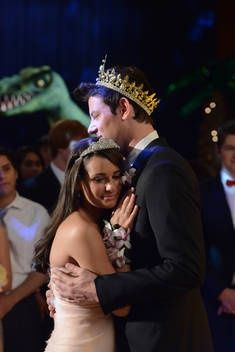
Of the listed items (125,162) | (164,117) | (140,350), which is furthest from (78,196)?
(164,117)

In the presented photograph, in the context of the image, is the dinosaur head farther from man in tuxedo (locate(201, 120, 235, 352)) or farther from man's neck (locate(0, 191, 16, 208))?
man in tuxedo (locate(201, 120, 235, 352))

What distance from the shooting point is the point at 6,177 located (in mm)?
4172

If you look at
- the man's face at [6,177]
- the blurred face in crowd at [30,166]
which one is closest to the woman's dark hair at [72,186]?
the man's face at [6,177]

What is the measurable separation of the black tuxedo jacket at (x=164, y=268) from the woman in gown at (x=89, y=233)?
6 centimetres

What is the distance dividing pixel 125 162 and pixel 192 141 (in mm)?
5324

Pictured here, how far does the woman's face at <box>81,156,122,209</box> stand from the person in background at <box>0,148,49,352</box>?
4.82 feet

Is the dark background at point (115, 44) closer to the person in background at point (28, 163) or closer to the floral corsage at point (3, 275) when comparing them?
the person in background at point (28, 163)

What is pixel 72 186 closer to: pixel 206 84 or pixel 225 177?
pixel 225 177

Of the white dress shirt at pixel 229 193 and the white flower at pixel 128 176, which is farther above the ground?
the white flower at pixel 128 176

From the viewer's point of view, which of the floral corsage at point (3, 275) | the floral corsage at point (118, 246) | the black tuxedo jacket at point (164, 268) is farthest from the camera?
the floral corsage at point (3, 275)

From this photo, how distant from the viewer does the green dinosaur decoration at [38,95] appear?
25.8 feet

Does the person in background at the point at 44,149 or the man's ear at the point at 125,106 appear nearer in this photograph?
the man's ear at the point at 125,106

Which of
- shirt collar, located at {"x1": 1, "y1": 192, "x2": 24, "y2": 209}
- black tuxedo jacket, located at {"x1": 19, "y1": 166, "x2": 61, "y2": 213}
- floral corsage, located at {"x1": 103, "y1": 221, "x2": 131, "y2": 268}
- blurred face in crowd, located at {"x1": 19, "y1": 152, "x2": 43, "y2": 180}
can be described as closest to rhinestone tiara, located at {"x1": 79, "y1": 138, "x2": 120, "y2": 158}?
floral corsage, located at {"x1": 103, "y1": 221, "x2": 131, "y2": 268}

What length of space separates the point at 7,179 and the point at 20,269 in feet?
1.51
